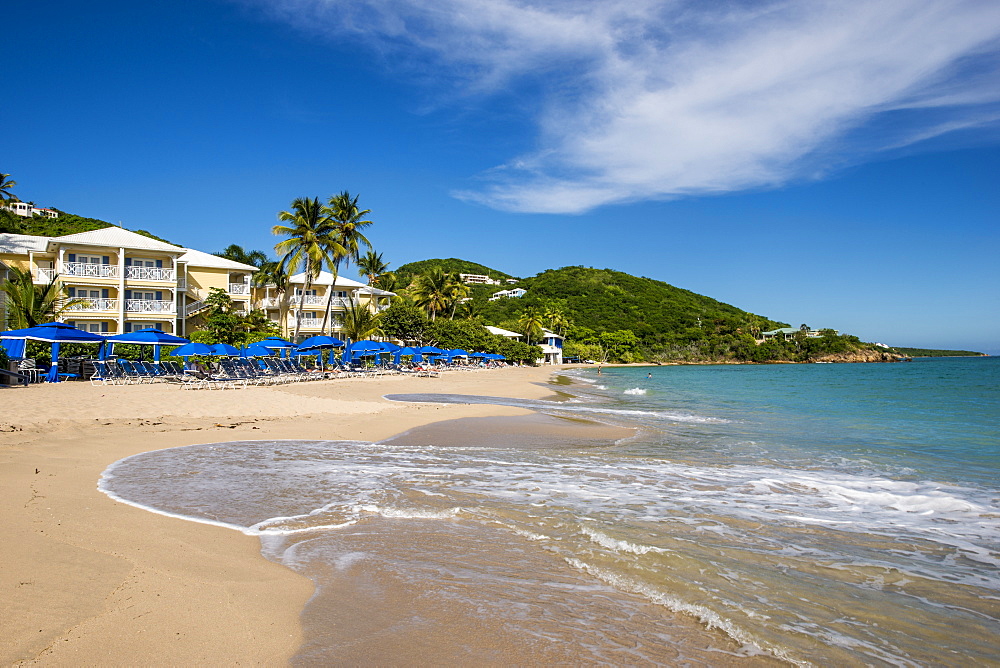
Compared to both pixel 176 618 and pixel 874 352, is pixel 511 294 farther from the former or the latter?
pixel 176 618

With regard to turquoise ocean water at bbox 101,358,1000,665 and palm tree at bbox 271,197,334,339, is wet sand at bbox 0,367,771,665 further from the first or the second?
palm tree at bbox 271,197,334,339

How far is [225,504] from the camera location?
5.71m

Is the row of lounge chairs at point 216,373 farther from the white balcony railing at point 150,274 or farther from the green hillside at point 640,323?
the green hillside at point 640,323

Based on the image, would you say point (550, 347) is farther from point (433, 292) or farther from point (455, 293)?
point (433, 292)

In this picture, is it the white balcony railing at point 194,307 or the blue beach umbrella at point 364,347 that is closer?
the blue beach umbrella at point 364,347

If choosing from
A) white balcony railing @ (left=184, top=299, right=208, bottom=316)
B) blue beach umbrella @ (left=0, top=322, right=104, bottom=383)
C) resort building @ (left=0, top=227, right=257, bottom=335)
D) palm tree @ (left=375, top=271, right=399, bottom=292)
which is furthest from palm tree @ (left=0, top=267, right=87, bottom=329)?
palm tree @ (left=375, top=271, right=399, bottom=292)

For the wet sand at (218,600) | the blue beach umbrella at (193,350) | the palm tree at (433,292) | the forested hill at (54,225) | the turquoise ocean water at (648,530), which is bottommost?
the turquoise ocean water at (648,530)

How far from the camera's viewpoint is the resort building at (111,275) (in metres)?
32.1

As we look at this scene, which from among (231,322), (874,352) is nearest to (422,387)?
(231,322)

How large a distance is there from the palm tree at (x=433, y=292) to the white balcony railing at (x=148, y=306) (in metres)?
23.8

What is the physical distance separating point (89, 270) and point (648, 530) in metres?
36.7

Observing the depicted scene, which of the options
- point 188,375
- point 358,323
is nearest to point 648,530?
point 188,375

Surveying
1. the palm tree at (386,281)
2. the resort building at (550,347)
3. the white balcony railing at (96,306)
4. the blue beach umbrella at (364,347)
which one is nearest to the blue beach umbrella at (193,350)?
the blue beach umbrella at (364,347)

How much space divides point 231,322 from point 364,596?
33.1m
